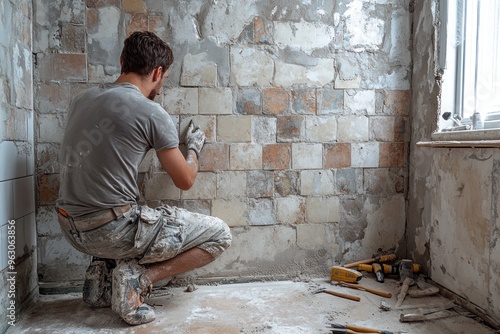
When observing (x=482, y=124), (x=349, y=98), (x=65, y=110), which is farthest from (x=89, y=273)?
(x=482, y=124)

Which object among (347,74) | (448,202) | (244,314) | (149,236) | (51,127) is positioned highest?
(347,74)

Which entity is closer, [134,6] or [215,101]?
[134,6]

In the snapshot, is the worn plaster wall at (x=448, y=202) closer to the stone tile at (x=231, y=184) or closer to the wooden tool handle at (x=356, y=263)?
the wooden tool handle at (x=356, y=263)

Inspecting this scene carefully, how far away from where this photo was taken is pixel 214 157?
2.64m

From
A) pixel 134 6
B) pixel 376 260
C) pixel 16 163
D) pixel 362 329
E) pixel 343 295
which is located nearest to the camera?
pixel 362 329

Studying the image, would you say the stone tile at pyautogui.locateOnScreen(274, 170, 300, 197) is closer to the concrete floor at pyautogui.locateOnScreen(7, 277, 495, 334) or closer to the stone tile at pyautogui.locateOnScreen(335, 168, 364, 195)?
the stone tile at pyautogui.locateOnScreen(335, 168, 364, 195)

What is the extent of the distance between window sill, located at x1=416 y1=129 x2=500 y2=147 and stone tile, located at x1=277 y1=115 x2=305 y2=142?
829 mm

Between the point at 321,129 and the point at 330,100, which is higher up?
the point at 330,100

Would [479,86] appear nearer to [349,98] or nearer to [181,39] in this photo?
[349,98]

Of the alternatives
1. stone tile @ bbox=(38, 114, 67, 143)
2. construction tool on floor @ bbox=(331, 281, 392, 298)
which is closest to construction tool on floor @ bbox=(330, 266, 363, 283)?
construction tool on floor @ bbox=(331, 281, 392, 298)

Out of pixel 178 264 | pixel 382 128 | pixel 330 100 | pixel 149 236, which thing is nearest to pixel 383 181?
pixel 382 128

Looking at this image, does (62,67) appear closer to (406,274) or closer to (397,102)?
(397,102)

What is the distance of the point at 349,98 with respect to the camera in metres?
2.79

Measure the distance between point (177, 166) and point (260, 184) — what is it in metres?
0.75
